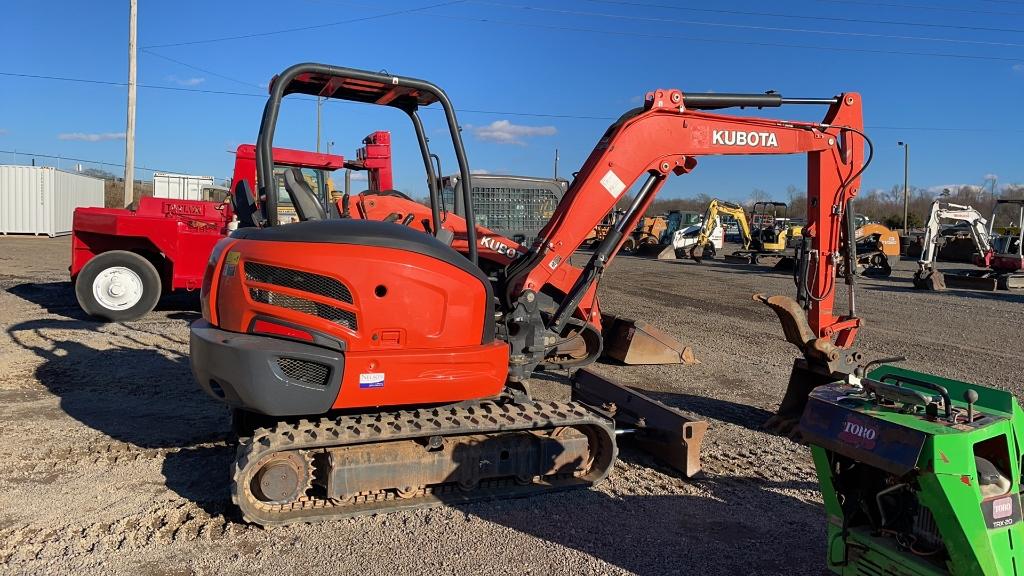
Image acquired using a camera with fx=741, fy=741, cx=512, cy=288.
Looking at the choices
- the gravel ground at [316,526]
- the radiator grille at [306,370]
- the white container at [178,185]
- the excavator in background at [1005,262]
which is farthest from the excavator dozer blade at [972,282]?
the white container at [178,185]

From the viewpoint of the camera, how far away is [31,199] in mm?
29875

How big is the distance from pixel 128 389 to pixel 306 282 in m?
3.79

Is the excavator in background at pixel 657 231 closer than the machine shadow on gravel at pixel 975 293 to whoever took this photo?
No

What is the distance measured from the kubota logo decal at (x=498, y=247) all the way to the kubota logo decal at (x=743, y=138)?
2990 millimetres

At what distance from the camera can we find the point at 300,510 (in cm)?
418

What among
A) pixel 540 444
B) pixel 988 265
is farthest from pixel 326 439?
pixel 988 265

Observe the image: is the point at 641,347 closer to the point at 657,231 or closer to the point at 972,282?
the point at 972,282

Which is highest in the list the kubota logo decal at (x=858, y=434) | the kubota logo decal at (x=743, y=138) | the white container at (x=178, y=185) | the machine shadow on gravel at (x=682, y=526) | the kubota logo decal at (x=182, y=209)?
the white container at (x=178, y=185)

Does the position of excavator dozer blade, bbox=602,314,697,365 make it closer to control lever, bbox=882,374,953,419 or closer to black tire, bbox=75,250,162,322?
control lever, bbox=882,374,953,419

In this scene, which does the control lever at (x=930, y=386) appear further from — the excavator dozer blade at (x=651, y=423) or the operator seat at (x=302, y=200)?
the operator seat at (x=302, y=200)

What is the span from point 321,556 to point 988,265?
22.0 metres

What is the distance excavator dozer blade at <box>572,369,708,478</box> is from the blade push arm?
0.76 m

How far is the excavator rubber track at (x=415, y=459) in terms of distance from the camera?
407 cm

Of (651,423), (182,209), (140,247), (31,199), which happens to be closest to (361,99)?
(651,423)
